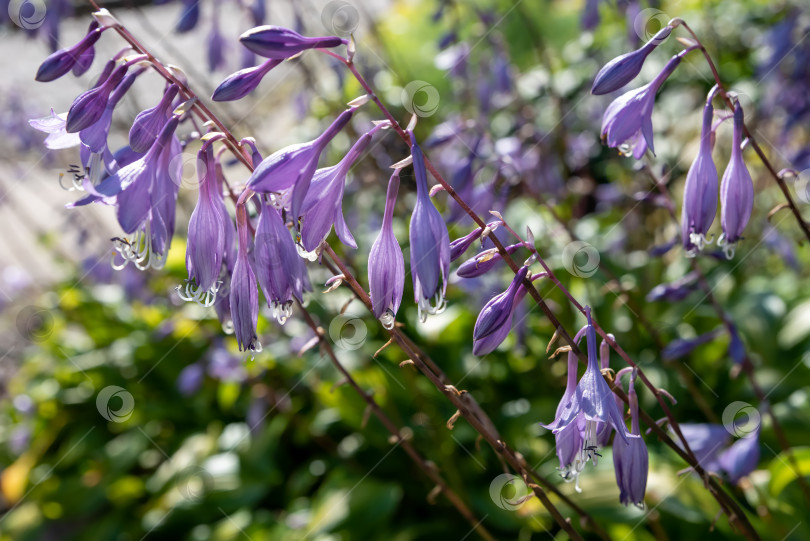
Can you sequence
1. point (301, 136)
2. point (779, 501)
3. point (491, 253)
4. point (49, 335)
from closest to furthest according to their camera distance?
point (491, 253) < point (779, 501) < point (301, 136) < point (49, 335)

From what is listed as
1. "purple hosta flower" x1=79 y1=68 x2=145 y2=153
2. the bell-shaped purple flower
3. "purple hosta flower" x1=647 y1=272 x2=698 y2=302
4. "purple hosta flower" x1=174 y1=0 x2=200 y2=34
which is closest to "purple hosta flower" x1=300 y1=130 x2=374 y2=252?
the bell-shaped purple flower

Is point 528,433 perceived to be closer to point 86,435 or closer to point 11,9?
point 86,435

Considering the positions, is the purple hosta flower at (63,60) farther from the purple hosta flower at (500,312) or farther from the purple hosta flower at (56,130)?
the purple hosta flower at (500,312)

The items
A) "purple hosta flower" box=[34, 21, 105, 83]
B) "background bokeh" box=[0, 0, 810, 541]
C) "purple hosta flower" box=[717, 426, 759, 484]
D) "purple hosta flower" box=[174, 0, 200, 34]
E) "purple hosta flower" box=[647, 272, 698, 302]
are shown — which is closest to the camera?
"purple hosta flower" box=[34, 21, 105, 83]

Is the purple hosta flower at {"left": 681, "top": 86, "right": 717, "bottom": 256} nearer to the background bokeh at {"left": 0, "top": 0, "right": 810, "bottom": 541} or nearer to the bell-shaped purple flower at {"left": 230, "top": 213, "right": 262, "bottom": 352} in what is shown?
the background bokeh at {"left": 0, "top": 0, "right": 810, "bottom": 541}

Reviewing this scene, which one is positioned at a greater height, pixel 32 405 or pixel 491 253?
pixel 491 253

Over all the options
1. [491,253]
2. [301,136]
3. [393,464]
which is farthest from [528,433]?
[301,136]

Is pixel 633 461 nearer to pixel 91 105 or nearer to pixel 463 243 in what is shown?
pixel 463 243
